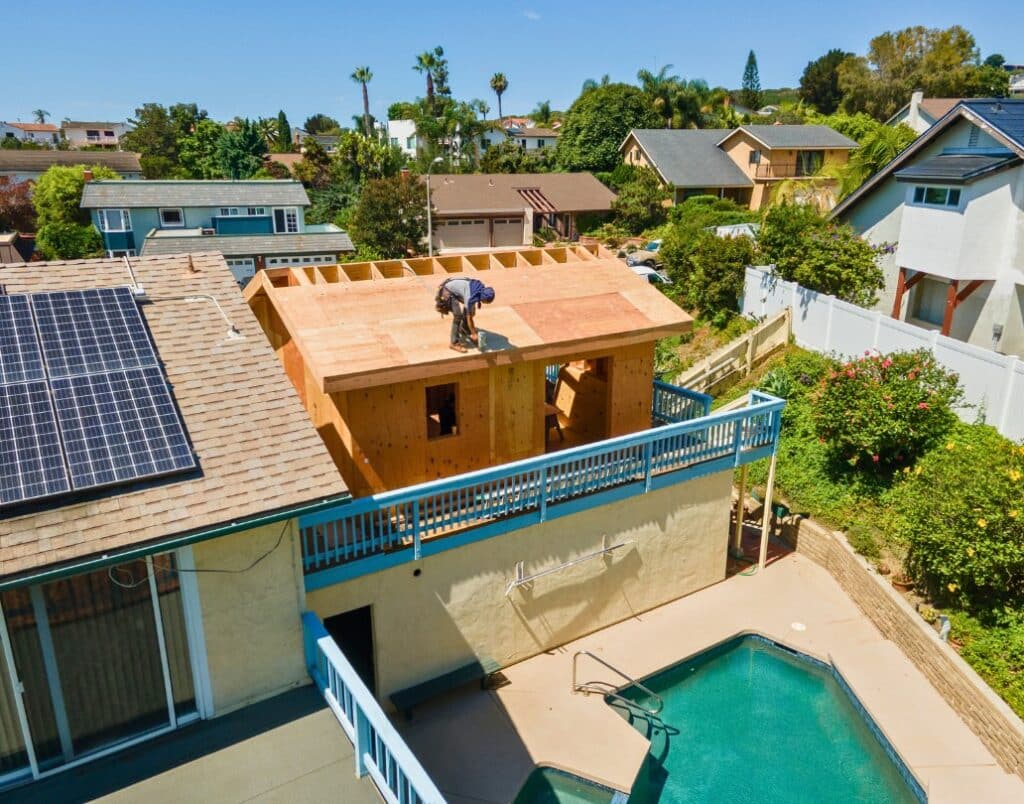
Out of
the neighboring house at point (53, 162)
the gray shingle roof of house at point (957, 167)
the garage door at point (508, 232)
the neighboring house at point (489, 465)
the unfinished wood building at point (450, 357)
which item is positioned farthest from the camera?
the neighboring house at point (53, 162)

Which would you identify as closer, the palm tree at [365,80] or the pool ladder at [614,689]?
the pool ladder at [614,689]

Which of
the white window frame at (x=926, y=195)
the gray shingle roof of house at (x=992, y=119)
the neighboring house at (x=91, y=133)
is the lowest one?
the white window frame at (x=926, y=195)

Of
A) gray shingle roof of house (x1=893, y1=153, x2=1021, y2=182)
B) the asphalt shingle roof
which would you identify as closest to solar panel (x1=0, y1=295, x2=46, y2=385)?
the asphalt shingle roof

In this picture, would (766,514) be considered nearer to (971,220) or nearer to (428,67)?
(971,220)

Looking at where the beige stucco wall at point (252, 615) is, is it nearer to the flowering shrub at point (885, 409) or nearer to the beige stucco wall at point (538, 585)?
the beige stucco wall at point (538, 585)

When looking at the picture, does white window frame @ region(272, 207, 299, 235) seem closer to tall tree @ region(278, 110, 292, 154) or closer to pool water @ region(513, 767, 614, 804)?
pool water @ region(513, 767, 614, 804)

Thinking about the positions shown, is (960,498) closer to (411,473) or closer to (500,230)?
(411,473)

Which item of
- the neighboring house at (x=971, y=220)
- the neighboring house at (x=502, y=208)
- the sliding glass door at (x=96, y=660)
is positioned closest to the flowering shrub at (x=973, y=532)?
the neighboring house at (x=971, y=220)
